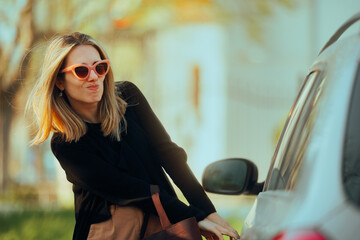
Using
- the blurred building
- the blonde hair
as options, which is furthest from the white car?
the blurred building

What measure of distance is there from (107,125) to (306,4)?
1285 cm

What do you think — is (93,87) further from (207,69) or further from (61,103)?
(207,69)

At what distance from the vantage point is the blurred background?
46.9 feet

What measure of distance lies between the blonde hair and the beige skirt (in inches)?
11.8

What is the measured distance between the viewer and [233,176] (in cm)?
295

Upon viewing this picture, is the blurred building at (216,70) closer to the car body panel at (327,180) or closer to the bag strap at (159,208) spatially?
the bag strap at (159,208)

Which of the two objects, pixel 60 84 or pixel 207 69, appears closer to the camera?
pixel 60 84

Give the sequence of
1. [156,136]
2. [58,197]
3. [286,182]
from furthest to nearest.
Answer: [58,197], [156,136], [286,182]

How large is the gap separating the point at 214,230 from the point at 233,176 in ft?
0.82

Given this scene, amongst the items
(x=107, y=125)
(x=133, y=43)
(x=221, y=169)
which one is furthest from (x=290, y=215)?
(x=133, y=43)

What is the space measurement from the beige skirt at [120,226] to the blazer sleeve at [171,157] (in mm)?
230

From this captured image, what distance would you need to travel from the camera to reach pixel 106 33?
1408 centimetres

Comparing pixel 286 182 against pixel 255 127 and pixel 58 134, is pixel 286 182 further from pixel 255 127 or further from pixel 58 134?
pixel 255 127

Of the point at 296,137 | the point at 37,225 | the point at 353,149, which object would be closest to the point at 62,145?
the point at 296,137
